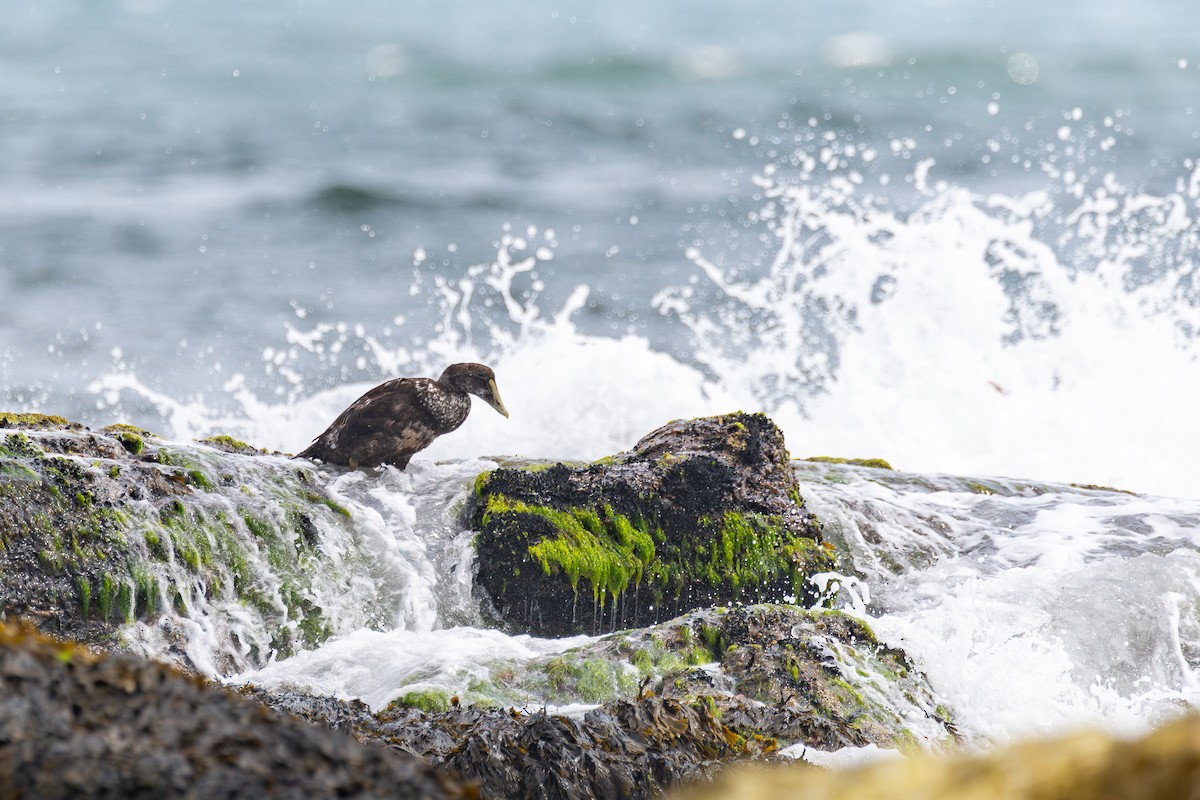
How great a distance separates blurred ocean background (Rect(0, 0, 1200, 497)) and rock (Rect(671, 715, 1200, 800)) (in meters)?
9.49

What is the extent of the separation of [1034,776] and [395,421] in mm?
6125

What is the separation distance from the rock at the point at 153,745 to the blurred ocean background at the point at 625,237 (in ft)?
30.0

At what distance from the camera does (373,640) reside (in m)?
5.52

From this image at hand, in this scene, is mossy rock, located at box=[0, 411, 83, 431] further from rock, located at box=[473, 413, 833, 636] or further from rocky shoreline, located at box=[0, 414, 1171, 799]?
rock, located at box=[473, 413, 833, 636]

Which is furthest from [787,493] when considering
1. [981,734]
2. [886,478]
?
[981,734]

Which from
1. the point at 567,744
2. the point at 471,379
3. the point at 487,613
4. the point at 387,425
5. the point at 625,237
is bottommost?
the point at 487,613

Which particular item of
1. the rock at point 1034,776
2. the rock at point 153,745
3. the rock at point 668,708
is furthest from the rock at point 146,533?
the rock at point 1034,776

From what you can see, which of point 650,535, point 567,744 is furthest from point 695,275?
point 567,744

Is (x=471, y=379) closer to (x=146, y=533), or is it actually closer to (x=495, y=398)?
(x=495, y=398)

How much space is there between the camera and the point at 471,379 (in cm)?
755

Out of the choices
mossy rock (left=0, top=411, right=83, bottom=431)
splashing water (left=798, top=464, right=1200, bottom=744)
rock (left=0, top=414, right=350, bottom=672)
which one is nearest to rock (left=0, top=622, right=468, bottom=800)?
rock (left=0, top=414, right=350, bottom=672)

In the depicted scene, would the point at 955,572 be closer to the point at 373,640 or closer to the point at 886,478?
the point at 886,478

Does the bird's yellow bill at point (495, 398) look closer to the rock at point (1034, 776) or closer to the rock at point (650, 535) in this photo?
the rock at point (650, 535)

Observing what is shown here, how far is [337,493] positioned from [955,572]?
3232 mm
